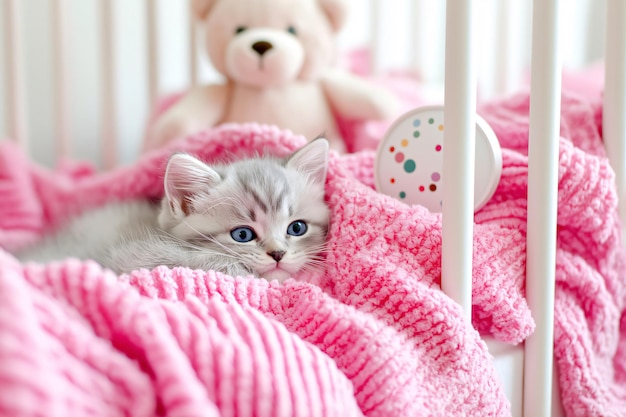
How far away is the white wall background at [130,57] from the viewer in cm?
165

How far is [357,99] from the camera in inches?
50.3

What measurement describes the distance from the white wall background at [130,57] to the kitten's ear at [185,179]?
2.59 feet

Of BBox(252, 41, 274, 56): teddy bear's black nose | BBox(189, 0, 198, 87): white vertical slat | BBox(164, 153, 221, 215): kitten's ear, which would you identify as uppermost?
BBox(252, 41, 274, 56): teddy bear's black nose

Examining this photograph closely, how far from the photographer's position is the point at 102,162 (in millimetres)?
1731

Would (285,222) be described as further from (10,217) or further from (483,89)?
(483,89)

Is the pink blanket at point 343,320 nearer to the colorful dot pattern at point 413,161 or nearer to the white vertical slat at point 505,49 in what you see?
the colorful dot pattern at point 413,161

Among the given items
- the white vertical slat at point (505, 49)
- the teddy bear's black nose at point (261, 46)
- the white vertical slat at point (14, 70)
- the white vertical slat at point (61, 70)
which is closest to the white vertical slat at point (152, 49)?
the white vertical slat at point (61, 70)

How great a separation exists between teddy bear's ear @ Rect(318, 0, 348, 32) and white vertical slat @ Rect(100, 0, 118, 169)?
0.57 m

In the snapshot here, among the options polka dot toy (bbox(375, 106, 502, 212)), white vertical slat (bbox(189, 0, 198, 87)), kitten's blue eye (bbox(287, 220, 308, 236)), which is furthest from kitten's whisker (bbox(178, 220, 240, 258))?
white vertical slat (bbox(189, 0, 198, 87))

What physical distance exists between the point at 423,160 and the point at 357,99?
47cm

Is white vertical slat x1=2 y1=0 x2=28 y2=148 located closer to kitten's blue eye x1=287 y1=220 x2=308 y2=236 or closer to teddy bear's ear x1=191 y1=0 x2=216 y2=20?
teddy bear's ear x1=191 y1=0 x2=216 y2=20

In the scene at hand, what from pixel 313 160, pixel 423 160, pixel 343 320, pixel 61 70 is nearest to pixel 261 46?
pixel 313 160

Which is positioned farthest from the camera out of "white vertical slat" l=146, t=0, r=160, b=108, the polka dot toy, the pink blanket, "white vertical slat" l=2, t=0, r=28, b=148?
"white vertical slat" l=146, t=0, r=160, b=108

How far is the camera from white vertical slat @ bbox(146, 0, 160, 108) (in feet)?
5.06
